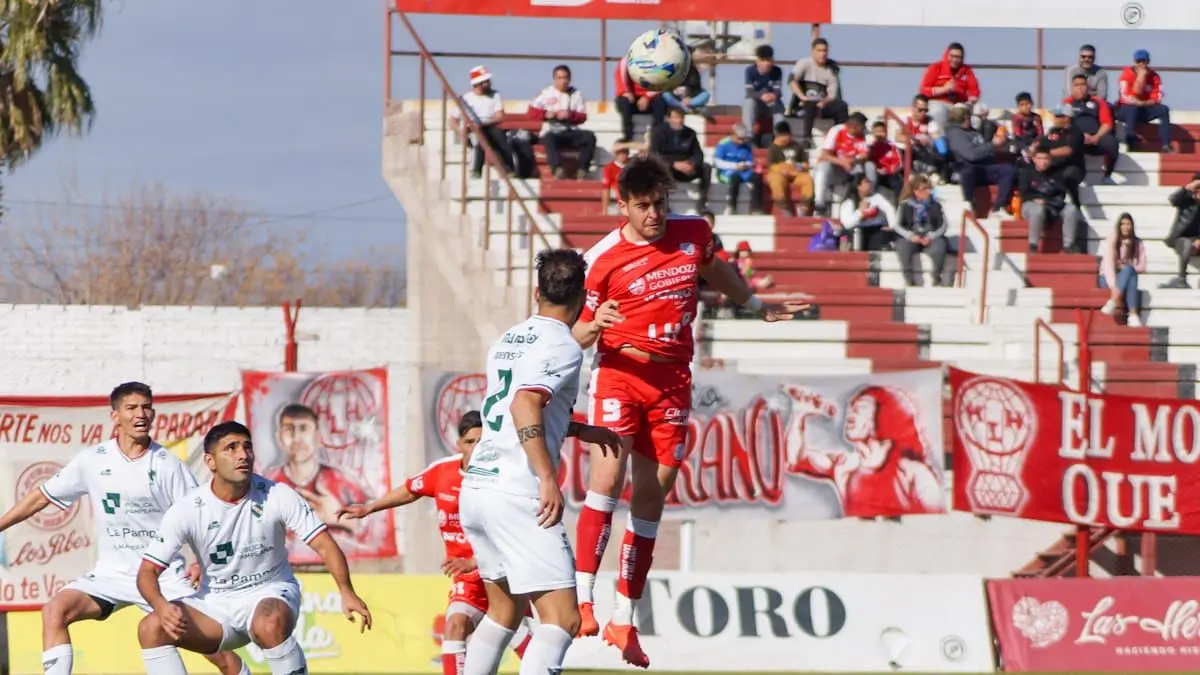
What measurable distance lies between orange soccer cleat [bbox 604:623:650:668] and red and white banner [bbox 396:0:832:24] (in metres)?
12.5

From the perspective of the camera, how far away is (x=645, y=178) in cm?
906

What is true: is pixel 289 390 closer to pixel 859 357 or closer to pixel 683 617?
pixel 683 617

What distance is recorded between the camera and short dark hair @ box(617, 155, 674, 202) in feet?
29.7

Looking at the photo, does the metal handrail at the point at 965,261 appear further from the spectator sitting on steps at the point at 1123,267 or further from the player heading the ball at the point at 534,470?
the player heading the ball at the point at 534,470

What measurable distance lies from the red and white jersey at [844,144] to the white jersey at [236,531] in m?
11.5

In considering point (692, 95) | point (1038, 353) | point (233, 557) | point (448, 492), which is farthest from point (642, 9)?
point (233, 557)

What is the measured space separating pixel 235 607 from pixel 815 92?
43.3 feet

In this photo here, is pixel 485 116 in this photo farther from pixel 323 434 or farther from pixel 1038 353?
pixel 1038 353

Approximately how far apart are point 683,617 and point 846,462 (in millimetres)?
2249

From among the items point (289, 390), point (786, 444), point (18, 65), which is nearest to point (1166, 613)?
point (786, 444)

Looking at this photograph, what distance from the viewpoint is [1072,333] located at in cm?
1928

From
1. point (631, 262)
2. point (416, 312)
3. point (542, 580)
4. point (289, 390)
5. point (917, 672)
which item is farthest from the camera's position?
point (416, 312)

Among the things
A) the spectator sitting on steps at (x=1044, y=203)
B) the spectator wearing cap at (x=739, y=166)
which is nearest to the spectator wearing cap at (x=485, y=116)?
the spectator wearing cap at (x=739, y=166)

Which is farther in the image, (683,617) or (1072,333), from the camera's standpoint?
(1072,333)
